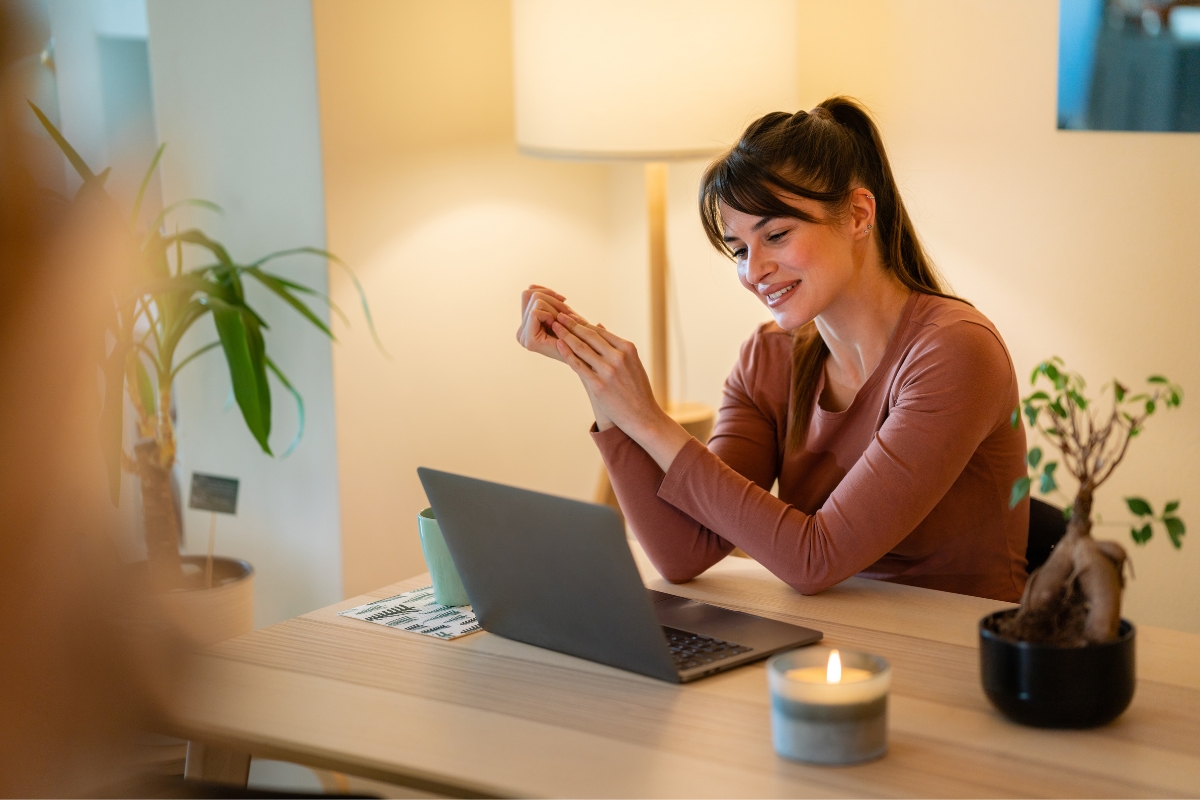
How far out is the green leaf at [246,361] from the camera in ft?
7.04

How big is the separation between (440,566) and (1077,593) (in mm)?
614

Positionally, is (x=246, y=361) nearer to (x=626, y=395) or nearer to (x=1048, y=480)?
(x=626, y=395)

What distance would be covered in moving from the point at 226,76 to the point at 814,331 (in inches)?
55.2

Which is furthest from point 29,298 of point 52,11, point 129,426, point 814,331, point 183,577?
point 129,426

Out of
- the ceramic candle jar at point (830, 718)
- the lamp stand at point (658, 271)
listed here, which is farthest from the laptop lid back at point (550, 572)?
the lamp stand at point (658, 271)

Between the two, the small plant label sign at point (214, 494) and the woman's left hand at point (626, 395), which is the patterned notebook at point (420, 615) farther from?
the small plant label sign at point (214, 494)

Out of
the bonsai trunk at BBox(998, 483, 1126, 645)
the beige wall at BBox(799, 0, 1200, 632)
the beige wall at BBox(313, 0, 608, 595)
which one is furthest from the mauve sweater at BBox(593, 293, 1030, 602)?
the beige wall at BBox(313, 0, 608, 595)

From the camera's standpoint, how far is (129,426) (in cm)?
249

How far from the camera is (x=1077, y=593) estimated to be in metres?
0.93

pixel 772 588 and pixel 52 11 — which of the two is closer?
pixel 52 11

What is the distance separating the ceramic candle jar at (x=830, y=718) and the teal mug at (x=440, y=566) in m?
0.44

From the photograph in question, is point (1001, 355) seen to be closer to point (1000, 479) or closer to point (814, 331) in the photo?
point (1000, 479)

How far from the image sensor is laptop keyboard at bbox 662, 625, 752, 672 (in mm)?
1062

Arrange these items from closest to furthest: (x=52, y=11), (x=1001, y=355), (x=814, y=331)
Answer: (x=52, y=11) < (x=1001, y=355) < (x=814, y=331)
